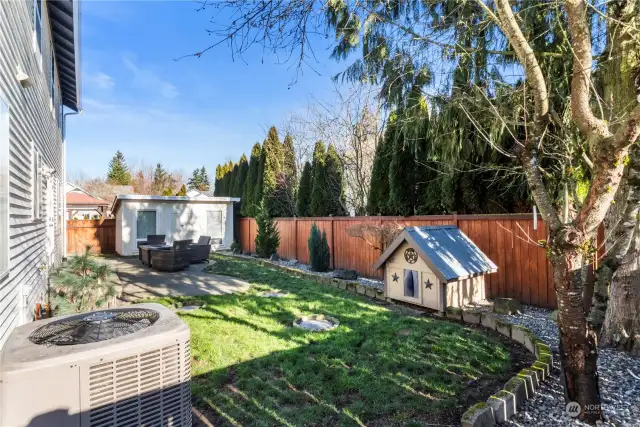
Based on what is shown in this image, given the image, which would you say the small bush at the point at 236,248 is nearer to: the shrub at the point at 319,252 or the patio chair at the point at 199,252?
the patio chair at the point at 199,252

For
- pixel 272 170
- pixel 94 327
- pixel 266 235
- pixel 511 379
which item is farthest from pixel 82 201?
pixel 511 379

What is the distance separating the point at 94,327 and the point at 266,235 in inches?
419

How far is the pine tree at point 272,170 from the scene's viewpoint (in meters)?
15.2

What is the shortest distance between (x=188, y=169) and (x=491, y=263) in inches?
2108

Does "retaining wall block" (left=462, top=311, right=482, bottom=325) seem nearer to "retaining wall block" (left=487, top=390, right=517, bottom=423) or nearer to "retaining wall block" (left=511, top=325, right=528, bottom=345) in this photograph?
"retaining wall block" (left=511, top=325, right=528, bottom=345)

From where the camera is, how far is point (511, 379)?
9.53ft

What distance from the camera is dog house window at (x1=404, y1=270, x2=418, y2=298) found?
19.1 ft

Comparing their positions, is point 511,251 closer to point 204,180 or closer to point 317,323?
point 317,323

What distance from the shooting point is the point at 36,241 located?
4.93 metres

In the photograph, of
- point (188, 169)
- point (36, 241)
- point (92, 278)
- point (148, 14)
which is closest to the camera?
point (36, 241)

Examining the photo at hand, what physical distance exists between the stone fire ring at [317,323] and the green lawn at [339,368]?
0.42ft

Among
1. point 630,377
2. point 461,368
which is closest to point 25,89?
point 461,368

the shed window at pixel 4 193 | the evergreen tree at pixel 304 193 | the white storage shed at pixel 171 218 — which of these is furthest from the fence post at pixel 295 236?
the shed window at pixel 4 193

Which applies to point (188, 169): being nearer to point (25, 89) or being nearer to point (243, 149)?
point (243, 149)
